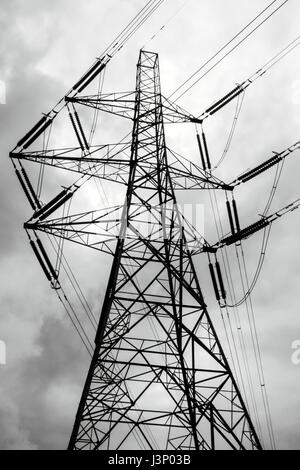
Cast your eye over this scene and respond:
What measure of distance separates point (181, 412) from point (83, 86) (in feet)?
44.4

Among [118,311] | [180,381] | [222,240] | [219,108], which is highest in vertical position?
[219,108]

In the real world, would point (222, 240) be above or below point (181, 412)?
above

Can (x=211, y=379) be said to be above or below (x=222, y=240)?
below
